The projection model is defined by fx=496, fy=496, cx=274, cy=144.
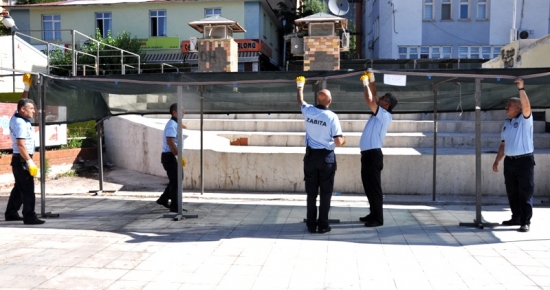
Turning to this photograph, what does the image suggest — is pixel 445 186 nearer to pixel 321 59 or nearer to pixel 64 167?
pixel 321 59

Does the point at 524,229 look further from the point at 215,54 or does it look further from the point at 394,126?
the point at 215,54

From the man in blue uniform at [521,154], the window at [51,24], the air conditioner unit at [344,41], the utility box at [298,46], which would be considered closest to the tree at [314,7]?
the window at [51,24]

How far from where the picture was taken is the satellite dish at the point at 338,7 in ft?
55.1

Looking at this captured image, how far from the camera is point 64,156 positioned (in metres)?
12.5

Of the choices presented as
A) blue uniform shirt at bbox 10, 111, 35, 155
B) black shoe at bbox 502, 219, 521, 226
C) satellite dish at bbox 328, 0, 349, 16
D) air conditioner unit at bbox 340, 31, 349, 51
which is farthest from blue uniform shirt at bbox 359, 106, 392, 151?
satellite dish at bbox 328, 0, 349, 16

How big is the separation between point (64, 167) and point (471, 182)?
956 cm

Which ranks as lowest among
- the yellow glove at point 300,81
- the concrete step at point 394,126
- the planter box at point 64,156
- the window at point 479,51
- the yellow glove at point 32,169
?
the planter box at point 64,156

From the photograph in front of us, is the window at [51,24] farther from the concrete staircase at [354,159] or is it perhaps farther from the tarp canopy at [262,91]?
the tarp canopy at [262,91]

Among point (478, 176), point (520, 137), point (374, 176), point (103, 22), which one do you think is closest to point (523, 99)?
point (520, 137)

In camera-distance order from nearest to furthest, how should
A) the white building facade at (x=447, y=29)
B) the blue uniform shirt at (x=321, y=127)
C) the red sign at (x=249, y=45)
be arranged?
the blue uniform shirt at (x=321, y=127), the white building facade at (x=447, y=29), the red sign at (x=249, y=45)

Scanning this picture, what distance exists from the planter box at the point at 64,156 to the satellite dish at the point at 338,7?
901 cm

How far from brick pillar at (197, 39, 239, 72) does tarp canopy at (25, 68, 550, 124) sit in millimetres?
4631

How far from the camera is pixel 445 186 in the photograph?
984 centimetres

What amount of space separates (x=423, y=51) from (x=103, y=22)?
1989 cm
